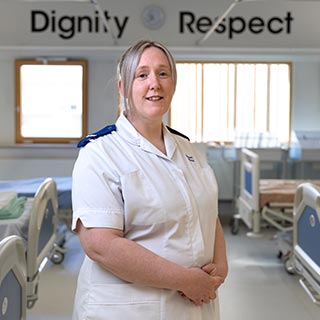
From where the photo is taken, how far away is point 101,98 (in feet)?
21.8

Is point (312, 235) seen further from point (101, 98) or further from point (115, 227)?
point (101, 98)

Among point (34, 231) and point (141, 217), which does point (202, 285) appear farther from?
point (34, 231)

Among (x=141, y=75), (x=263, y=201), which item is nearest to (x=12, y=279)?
(x=141, y=75)

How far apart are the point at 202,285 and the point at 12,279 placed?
0.73 meters

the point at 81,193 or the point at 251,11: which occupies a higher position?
the point at 251,11

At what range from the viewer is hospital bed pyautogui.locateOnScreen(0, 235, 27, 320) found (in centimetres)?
166

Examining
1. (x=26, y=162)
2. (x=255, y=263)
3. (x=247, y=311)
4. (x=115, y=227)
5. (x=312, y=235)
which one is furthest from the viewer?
(x=26, y=162)

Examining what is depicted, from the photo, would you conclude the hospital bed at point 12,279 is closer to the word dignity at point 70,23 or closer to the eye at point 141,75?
the eye at point 141,75

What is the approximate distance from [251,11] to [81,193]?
562cm

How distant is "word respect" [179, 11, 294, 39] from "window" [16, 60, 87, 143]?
1342mm

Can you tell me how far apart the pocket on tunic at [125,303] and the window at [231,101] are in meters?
5.34

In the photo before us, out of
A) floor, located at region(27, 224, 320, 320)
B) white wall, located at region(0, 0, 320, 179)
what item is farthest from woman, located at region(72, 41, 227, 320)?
white wall, located at region(0, 0, 320, 179)

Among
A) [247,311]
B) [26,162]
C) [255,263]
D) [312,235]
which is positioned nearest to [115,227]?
[312,235]

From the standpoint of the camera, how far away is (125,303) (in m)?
1.39
